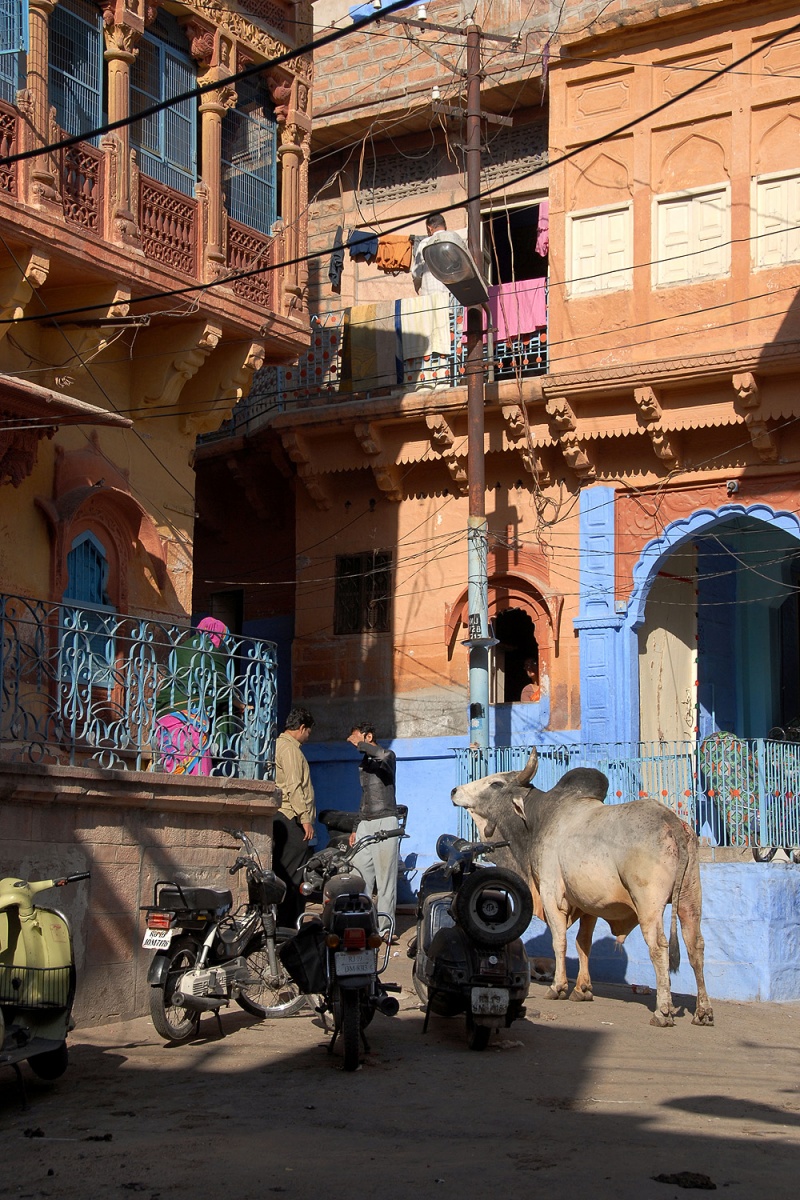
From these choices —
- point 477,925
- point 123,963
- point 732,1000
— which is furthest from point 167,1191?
point 732,1000

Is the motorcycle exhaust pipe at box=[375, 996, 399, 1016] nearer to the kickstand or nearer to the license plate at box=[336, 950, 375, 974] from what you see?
the license plate at box=[336, 950, 375, 974]

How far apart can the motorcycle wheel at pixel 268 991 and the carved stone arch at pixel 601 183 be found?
416 inches

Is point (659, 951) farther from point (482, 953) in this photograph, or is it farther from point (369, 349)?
point (369, 349)

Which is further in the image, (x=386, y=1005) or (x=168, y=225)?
(x=168, y=225)

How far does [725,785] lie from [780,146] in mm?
6809

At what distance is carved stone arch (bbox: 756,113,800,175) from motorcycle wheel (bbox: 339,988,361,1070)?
11.1 meters

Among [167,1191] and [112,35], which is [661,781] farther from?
[167,1191]

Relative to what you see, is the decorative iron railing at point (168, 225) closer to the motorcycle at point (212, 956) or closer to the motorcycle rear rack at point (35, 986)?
the motorcycle at point (212, 956)

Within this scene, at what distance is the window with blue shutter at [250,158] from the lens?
14.0 metres

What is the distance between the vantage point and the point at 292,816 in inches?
465

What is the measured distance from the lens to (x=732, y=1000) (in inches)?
510

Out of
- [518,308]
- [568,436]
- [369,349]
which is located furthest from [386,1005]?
[369,349]

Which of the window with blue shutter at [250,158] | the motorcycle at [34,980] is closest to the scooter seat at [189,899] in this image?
the motorcycle at [34,980]

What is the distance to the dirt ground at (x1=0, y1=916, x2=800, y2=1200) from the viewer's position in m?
5.42
